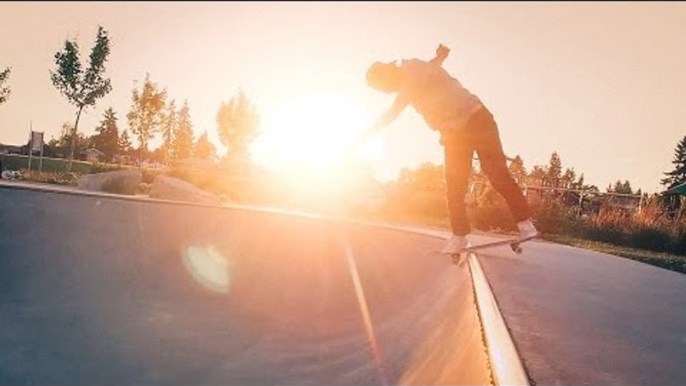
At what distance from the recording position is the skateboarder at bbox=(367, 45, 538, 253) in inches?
182

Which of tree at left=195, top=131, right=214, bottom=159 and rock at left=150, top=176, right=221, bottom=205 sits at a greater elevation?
tree at left=195, top=131, right=214, bottom=159

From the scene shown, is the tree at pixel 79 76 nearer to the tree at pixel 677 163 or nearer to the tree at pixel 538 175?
the tree at pixel 538 175

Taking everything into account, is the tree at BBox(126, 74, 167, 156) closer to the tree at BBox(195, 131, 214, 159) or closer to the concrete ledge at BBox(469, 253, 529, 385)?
A: the tree at BBox(195, 131, 214, 159)

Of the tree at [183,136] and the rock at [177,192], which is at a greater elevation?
the tree at [183,136]

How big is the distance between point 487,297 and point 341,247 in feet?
14.1

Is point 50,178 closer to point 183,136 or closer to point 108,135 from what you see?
point 108,135

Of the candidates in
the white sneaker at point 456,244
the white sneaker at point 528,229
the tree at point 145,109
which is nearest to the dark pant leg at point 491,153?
the white sneaker at point 528,229

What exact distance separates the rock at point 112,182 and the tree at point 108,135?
3394 cm

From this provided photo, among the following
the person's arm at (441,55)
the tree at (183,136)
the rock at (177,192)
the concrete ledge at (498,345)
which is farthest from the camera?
the tree at (183,136)

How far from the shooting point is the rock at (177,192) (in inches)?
617

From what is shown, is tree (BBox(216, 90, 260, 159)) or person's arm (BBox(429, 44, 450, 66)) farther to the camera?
tree (BBox(216, 90, 260, 159))

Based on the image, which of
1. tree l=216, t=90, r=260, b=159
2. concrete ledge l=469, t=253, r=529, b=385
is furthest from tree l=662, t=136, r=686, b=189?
concrete ledge l=469, t=253, r=529, b=385

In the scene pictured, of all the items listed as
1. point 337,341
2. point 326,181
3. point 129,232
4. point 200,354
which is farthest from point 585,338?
point 326,181

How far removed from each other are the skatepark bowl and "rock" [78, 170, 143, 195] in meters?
10.1
